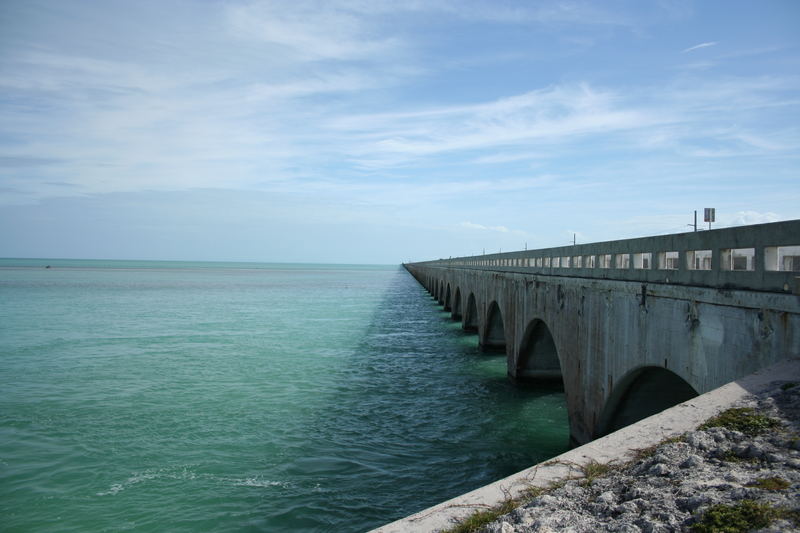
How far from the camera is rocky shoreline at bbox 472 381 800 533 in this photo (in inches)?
167

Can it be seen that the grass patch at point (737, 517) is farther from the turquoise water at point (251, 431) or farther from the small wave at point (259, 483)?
the small wave at point (259, 483)

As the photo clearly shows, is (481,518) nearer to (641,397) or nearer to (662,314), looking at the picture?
(662,314)

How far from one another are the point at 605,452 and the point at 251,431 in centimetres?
1171

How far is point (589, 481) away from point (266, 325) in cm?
3796

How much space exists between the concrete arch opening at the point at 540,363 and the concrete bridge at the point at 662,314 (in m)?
1.95

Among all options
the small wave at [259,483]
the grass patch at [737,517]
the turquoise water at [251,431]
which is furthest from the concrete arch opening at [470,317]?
the grass patch at [737,517]

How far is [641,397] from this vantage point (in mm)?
11477

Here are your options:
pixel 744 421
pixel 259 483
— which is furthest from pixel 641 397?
pixel 259 483

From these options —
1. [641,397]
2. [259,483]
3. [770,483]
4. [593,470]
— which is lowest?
[259,483]

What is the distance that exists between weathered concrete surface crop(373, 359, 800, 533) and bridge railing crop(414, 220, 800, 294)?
45.8 inches

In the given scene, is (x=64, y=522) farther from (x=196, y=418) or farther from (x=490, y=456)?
(x=490, y=456)

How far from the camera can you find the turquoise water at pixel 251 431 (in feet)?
35.7

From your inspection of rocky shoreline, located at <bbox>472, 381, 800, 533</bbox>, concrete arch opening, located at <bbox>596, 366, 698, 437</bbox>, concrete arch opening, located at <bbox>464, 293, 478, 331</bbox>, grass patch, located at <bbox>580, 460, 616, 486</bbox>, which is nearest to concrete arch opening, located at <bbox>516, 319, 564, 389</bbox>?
concrete arch opening, located at <bbox>596, 366, 698, 437</bbox>

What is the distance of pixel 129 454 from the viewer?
13.7 meters
